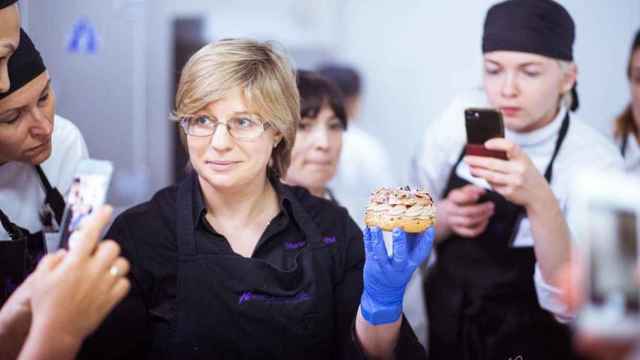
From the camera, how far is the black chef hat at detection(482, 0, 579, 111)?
1.84 meters

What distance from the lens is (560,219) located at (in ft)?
5.55

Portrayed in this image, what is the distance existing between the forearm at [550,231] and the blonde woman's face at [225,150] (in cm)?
73

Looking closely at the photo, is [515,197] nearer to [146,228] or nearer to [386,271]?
[386,271]

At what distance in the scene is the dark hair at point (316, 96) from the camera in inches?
84.6

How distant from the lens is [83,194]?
63.3 inches

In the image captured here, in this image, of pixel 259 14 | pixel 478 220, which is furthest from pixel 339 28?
pixel 478 220

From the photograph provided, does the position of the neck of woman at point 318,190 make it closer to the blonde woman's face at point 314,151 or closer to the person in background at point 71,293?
the blonde woman's face at point 314,151

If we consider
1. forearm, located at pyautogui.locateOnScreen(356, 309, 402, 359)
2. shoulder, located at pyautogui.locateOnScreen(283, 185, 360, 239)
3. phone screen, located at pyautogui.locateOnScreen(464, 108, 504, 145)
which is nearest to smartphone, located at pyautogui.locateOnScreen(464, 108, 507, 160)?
phone screen, located at pyautogui.locateOnScreen(464, 108, 504, 145)

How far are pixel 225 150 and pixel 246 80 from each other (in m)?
0.17

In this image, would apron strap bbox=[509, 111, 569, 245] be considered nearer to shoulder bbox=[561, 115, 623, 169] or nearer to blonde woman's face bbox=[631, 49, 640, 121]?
shoulder bbox=[561, 115, 623, 169]

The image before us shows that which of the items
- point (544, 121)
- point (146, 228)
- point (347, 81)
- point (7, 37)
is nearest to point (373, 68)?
point (347, 81)

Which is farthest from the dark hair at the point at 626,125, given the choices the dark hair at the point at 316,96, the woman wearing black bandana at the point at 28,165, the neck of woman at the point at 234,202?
the woman wearing black bandana at the point at 28,165

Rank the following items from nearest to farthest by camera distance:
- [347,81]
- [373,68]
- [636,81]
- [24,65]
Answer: [24,65], [636,81], [347,81], [373,68]

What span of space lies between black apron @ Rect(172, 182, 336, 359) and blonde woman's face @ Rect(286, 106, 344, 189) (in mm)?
659
